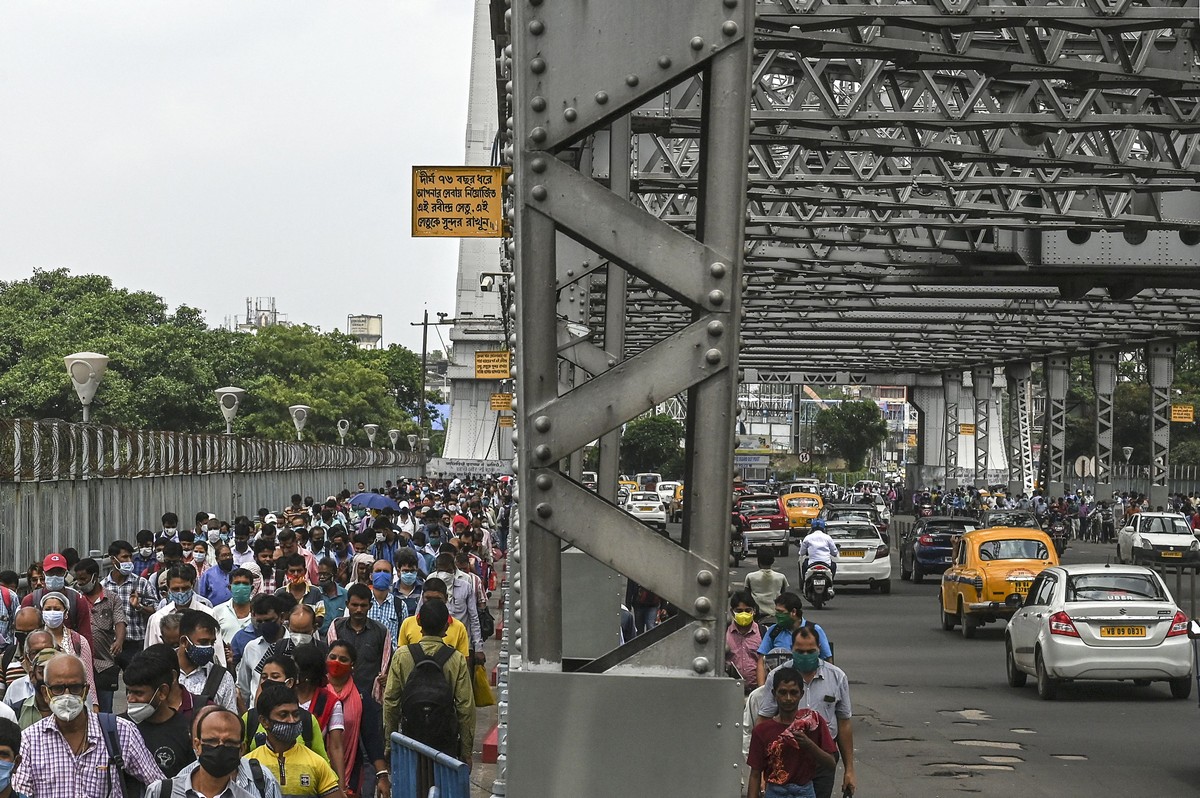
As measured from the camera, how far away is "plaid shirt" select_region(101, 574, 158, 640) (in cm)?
1479

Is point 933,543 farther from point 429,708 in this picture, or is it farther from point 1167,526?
point 429,708

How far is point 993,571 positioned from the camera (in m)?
27.7

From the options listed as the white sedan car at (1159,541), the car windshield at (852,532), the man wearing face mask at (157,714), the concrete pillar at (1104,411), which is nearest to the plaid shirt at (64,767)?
the man wearing face mask at (157,714)

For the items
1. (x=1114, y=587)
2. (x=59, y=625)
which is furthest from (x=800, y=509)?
(x=59, y=625)

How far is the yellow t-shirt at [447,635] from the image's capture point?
11.5 meters

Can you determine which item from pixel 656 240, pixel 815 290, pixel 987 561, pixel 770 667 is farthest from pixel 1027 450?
pixel 656 240

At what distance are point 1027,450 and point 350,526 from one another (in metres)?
86.6

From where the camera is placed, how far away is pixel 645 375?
422cm

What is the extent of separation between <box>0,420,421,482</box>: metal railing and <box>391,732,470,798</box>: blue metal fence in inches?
649

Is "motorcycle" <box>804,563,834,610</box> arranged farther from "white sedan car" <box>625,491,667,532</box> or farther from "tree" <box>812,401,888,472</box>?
"tree" <box>812,401,888,472</box>

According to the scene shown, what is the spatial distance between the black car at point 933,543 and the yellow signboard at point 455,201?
859 inches

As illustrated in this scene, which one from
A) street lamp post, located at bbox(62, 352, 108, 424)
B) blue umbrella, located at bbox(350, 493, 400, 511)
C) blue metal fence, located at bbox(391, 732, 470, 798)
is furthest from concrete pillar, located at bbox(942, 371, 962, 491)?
blue metal fence, located at bbox(391, 732, 470, 798)

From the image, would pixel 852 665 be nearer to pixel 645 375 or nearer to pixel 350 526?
pixel 350 526

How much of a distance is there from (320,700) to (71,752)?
2.13 metres
